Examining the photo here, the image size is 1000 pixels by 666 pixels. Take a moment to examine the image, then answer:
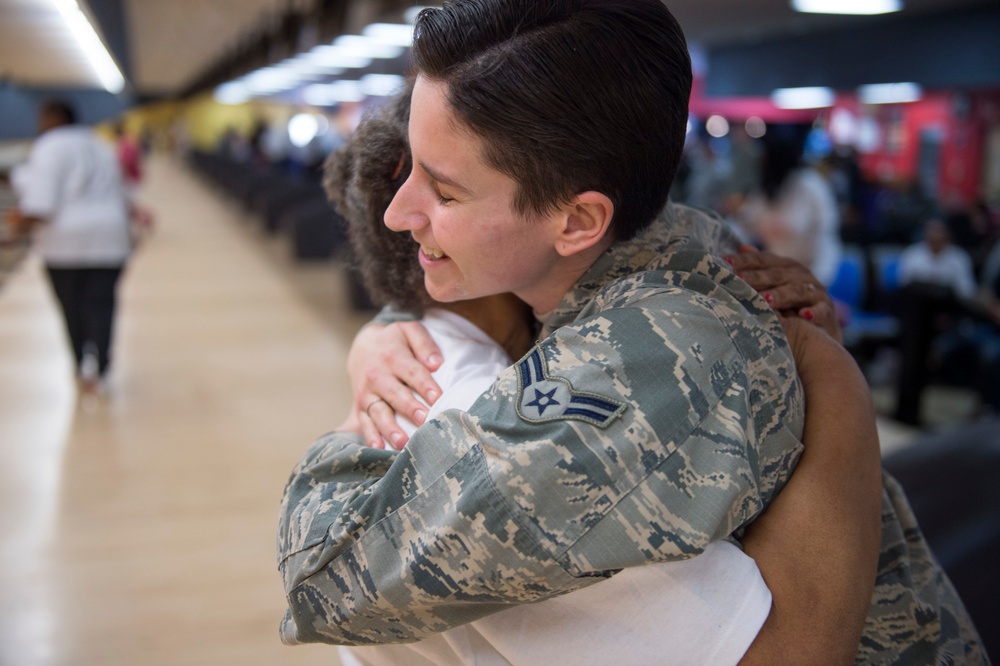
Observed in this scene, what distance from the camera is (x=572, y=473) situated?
845 mm

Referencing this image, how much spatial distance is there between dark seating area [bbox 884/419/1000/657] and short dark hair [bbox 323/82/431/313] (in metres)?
1.26

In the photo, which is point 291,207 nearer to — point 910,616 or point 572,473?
point 910,616

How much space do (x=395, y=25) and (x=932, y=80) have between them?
668cm

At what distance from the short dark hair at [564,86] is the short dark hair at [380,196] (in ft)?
0.79

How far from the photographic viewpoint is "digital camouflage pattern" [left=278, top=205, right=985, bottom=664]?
852 millimetres

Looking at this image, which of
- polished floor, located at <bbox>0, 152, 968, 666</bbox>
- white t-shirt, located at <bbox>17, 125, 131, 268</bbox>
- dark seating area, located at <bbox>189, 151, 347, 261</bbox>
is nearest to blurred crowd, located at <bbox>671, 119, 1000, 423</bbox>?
polished floor, located at <bbox>0, 152, 968, 666</bbox>

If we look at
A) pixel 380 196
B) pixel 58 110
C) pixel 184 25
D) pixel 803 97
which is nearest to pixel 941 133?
pixel 803 97

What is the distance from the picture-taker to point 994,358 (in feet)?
18.1

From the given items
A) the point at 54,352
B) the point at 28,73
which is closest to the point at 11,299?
the point at 54,352

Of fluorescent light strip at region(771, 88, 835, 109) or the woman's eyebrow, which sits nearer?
the woman's eyebrow

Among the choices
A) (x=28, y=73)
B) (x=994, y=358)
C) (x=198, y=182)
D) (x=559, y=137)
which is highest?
(x=559, y=137)

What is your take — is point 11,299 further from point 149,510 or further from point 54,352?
point 149,510

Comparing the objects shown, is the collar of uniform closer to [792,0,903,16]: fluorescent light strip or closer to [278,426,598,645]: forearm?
[278,426,598,645]: forearm

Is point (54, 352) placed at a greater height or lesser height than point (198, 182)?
greater
